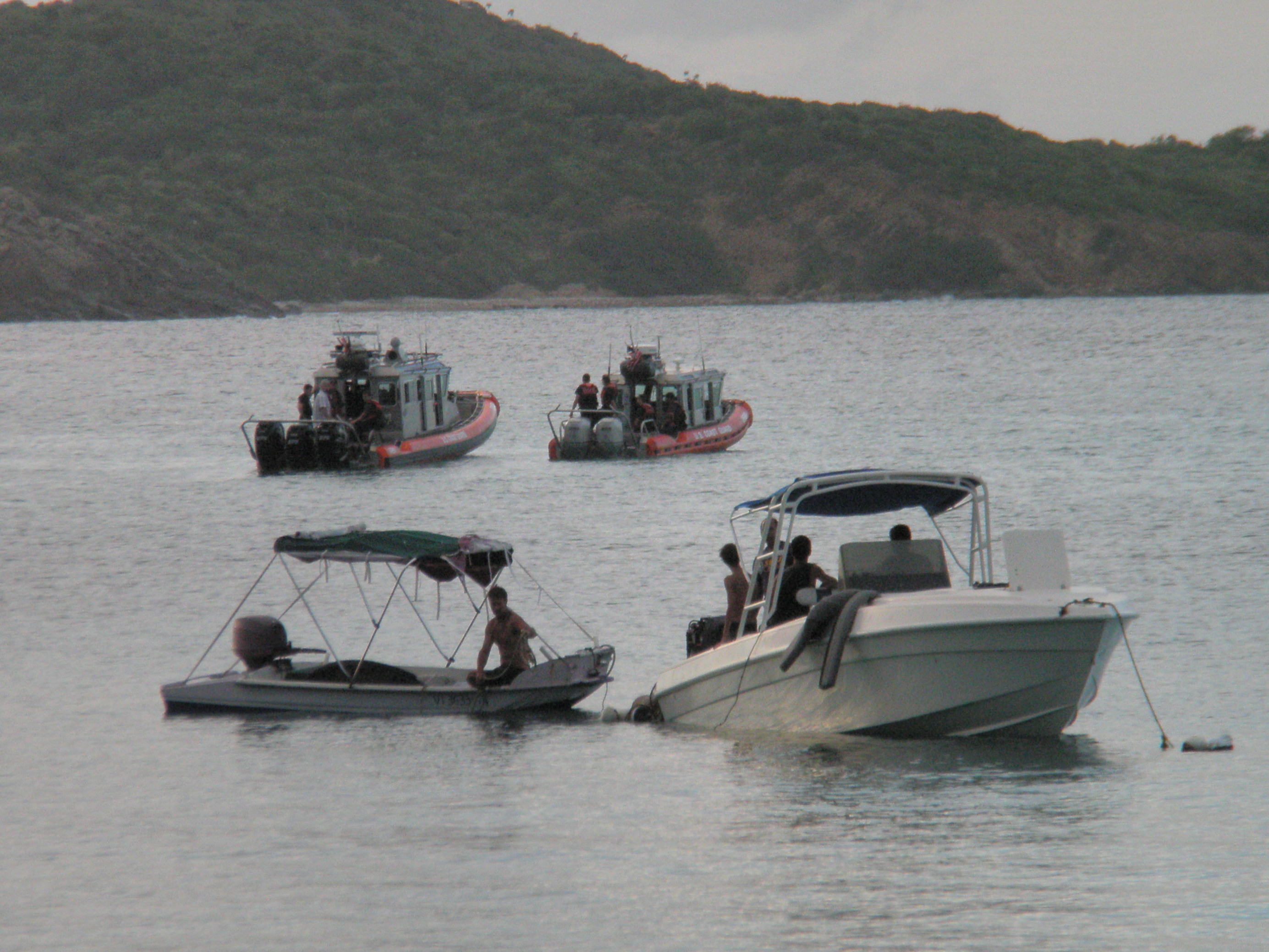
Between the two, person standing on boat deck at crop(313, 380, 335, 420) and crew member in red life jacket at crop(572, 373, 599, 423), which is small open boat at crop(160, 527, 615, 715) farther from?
crew member in red life jacket at crop(572, 373, 599, 423)

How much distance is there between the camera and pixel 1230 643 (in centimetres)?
2125

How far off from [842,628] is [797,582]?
1.16 m

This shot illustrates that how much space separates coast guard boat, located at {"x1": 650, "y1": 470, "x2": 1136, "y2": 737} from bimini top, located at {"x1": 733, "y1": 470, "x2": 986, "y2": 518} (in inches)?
0.8

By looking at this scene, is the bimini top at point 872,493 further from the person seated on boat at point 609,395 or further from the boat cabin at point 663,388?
the person seated on boat at point 609,395

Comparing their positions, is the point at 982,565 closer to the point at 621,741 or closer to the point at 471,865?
the point at 621,741

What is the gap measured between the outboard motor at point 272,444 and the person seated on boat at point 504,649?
85.4 feet

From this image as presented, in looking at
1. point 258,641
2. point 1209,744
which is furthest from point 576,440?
point 1209,744

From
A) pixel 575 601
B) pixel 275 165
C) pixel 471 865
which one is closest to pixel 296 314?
pixel 275 165

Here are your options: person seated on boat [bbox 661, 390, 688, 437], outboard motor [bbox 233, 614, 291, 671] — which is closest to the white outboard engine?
person seated on boat [bbox 661, 390, 688, 437]

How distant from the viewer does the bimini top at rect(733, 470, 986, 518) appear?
1587cm

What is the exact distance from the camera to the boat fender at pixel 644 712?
17391 mm

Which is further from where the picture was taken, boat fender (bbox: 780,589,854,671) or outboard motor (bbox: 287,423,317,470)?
outboard motor (bbox: 287,423,317,470)

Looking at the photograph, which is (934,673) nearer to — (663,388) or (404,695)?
(404,695)

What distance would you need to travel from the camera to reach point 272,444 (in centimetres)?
4338
